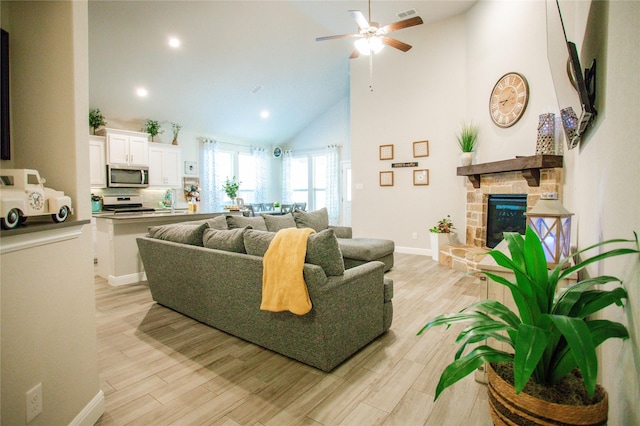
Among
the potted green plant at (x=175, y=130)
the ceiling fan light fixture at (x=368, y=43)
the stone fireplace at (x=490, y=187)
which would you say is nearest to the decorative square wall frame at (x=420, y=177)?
the stone fireplace at (x=490, y=187)

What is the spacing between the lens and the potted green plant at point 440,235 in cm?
507

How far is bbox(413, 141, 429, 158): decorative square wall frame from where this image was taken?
5.50 meters

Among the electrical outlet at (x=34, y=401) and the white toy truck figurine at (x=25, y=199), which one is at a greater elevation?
the white toy truck figurine at (x=25, y=199)

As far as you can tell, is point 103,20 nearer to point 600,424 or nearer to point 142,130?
point 142,130

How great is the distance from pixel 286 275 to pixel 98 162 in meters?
5.40

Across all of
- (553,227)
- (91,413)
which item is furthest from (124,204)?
(553,227)

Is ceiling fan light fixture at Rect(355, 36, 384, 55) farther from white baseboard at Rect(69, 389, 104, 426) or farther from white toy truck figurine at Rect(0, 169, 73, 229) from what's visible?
white baseboard at Rect(69, 389, 104, 426)

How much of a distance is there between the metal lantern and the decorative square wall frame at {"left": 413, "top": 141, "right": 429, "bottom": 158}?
3699 millimetres

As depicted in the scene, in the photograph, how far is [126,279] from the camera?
4.09 metres

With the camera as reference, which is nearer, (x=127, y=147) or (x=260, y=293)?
(x=260, y=293)

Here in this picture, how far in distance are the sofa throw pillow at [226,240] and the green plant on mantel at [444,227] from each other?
11.9ft

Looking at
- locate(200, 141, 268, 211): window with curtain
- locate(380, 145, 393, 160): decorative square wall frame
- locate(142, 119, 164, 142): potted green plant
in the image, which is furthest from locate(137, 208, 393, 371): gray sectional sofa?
locate(200, 141, 268, 211): window with curtain

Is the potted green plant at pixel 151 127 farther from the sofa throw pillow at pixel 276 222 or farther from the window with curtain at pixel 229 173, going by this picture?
the sofa throw pillow at pixel 276 222

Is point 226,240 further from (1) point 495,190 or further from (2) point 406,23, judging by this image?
(1) point 495,190
